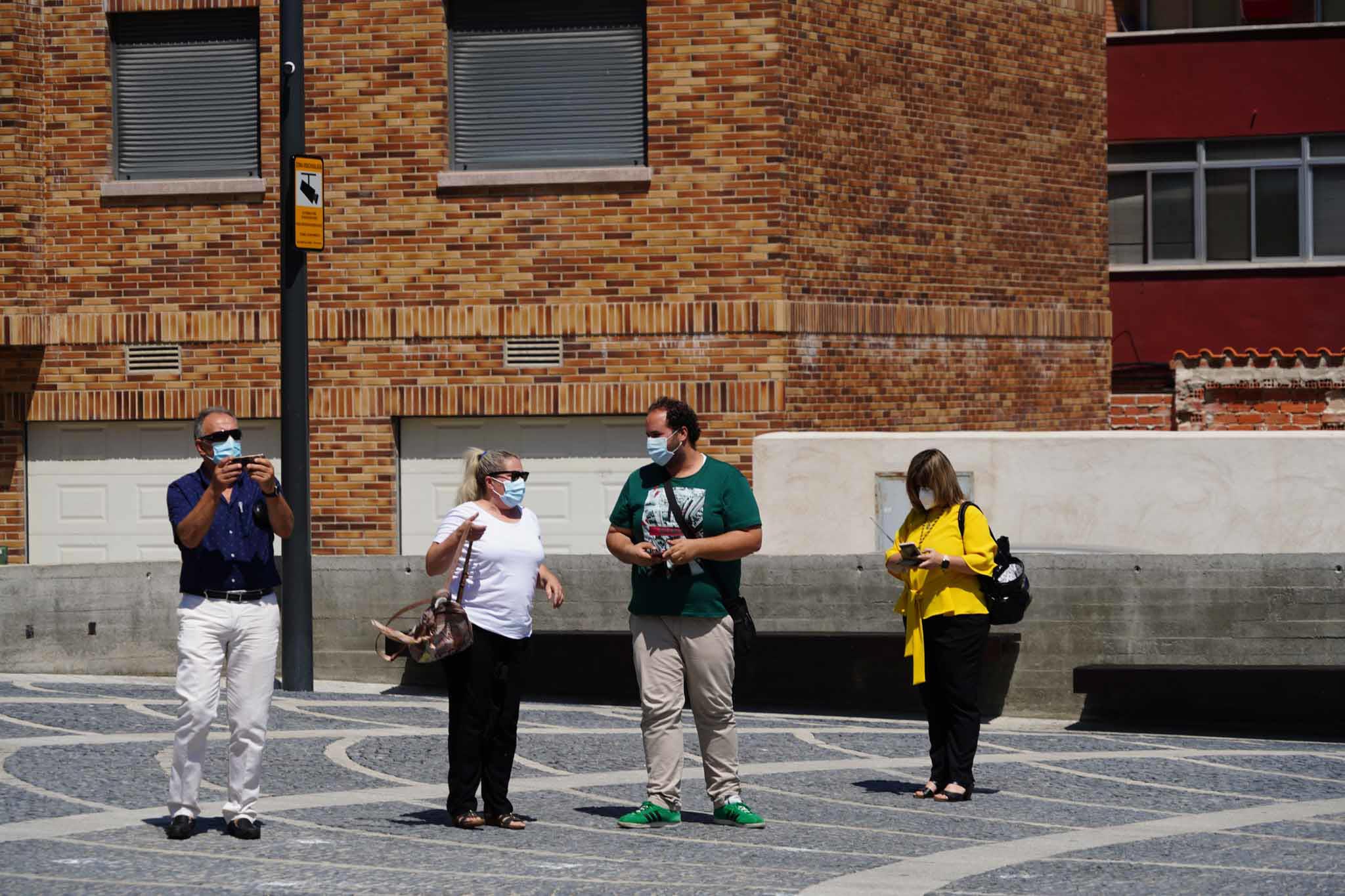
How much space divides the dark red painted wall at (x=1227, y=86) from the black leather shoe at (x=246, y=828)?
739 inches

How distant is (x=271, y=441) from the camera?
1853 centimetres

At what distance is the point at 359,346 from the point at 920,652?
9.28m

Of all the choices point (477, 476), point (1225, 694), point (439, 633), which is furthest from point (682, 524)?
point (1225, 694)

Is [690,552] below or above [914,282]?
below

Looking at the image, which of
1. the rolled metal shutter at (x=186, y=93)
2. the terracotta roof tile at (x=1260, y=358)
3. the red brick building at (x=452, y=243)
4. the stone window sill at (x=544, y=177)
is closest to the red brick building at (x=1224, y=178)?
the terracotta roof tile at (x=1260, y=358)

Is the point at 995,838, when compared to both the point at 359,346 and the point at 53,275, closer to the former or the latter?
the point at 359,346

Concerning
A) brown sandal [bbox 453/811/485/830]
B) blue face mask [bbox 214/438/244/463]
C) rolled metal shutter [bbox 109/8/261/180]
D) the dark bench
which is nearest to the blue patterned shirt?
blue face mask [bbox 214/438/244/463]

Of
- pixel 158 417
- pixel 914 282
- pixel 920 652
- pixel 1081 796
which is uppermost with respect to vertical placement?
pixel 914 282

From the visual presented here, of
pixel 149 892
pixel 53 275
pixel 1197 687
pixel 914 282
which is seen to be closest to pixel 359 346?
pixel 53 275

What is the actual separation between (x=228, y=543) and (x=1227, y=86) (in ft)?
62.4

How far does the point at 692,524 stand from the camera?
909 cm

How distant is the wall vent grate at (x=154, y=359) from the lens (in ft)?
60.8

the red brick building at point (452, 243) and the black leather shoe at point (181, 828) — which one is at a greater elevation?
the red brick building at point (452, 243)

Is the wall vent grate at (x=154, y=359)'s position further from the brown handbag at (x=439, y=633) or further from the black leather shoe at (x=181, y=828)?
the black leather shoe at (x=181, y=828)
